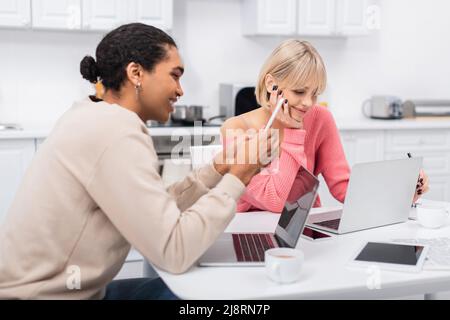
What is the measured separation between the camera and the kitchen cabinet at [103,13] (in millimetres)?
3418

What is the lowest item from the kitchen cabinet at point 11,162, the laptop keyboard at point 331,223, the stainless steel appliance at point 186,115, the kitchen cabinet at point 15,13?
the kitchen cabinet at point 11,162

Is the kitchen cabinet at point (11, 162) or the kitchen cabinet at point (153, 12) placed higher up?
the kitchen cabinet at point (153, 12)

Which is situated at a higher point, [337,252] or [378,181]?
[378,181]

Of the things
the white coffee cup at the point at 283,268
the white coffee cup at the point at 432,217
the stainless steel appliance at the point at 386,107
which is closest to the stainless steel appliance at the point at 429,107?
the stainless steel appliance at the point at 386,107

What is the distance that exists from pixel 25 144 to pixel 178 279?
231 centimetres

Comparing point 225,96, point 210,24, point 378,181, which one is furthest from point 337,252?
point 210,24

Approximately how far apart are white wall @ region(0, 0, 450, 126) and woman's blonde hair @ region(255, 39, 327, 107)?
2.03 metres

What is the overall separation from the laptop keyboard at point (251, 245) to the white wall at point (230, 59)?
2577 millimetres

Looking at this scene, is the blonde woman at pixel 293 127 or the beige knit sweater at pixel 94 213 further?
the blonde woman at pixel 293 127

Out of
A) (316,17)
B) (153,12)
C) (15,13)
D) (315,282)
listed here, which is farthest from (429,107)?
(315,282)

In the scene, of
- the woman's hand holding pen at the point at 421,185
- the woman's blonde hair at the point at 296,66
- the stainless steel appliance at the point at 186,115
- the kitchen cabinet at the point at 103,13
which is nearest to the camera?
the woman's hand holding pen at the point at 421,185

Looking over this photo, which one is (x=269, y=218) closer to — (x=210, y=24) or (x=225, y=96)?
(x=225, y=96)

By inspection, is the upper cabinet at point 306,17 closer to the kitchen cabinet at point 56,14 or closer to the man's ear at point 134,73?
the kitchen cabinet at point 56,14

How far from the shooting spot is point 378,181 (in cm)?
154
